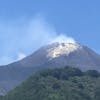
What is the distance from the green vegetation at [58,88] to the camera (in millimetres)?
174875

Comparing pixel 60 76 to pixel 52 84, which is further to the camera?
pixel 60 76

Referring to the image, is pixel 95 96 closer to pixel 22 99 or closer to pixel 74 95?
pixel 74 95

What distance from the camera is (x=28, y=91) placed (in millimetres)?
184500

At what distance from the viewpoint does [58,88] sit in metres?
180

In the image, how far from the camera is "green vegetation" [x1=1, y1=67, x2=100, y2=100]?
175 metres

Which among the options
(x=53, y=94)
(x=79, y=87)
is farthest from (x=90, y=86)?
(x=53, y=94)

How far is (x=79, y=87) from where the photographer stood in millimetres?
182750

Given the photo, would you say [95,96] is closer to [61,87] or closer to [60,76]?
[61,87]

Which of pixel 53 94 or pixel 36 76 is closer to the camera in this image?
pixel 53 94

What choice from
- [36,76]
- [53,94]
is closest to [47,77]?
[36,76]

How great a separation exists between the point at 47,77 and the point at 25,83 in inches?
275

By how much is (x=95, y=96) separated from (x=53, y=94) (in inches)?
468

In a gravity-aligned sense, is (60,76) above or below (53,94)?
above

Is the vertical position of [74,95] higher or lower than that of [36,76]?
lower
